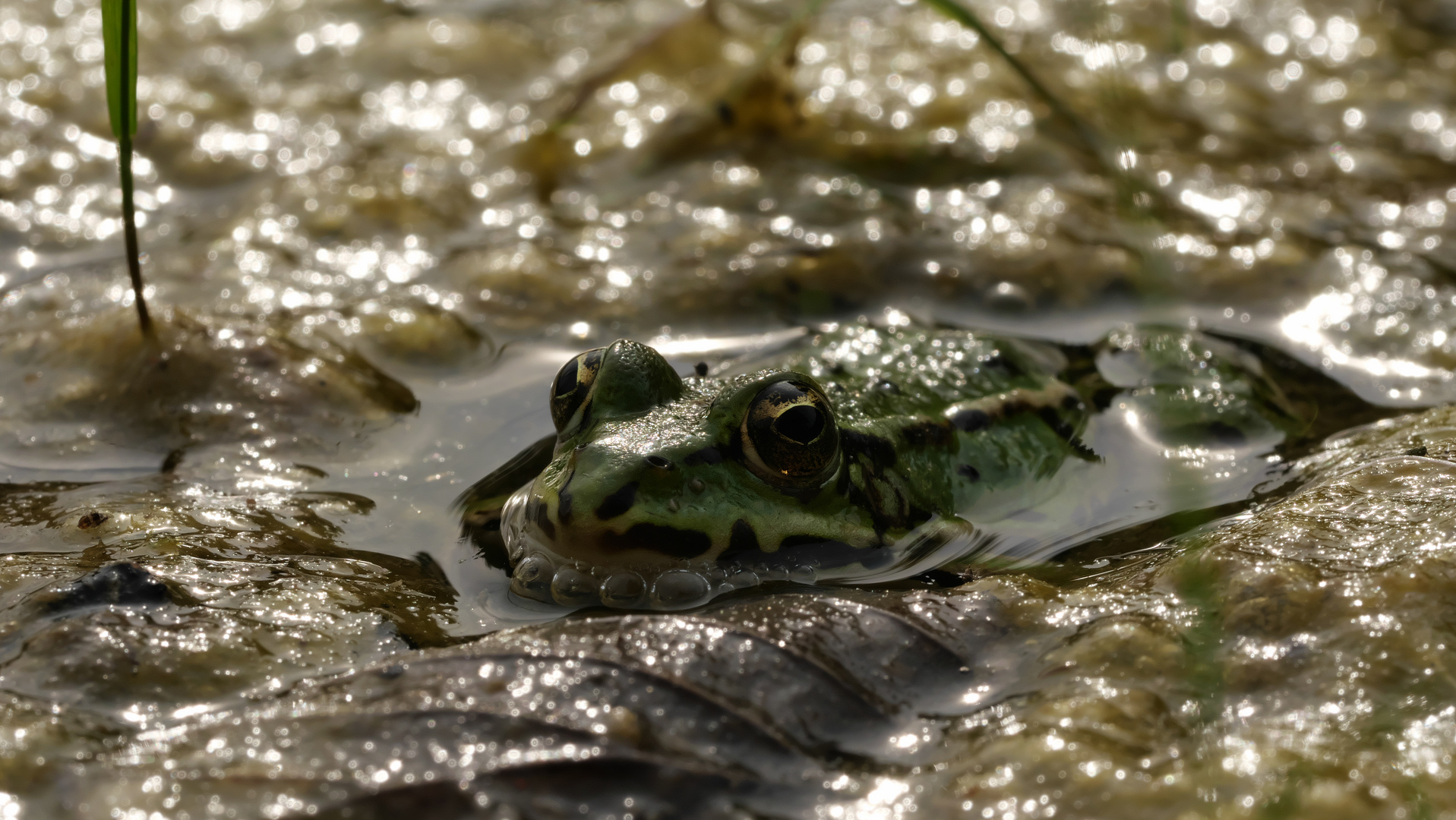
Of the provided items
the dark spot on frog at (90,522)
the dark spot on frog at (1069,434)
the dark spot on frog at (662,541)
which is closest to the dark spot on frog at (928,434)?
the dark spot on frog at (1069,434)

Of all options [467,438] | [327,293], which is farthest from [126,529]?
[327,293]

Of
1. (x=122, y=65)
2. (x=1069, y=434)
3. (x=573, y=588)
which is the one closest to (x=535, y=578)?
(x=573, y=588)

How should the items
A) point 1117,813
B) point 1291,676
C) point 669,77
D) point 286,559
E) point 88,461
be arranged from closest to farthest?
1. point 1117,813
2. point 1291,676
3. point 286,559
4. point 88,461
5. point 669,77

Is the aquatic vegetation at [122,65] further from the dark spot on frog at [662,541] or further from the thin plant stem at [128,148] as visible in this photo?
the dark spot on frog at [662,541]

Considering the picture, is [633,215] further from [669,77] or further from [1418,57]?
[1418,57]

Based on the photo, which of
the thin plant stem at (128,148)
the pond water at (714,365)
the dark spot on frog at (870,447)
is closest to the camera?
the pond water at (714,365)

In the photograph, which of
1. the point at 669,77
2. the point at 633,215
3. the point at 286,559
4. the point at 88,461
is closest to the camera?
the point at 286,559

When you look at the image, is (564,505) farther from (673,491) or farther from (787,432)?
(787,432)
